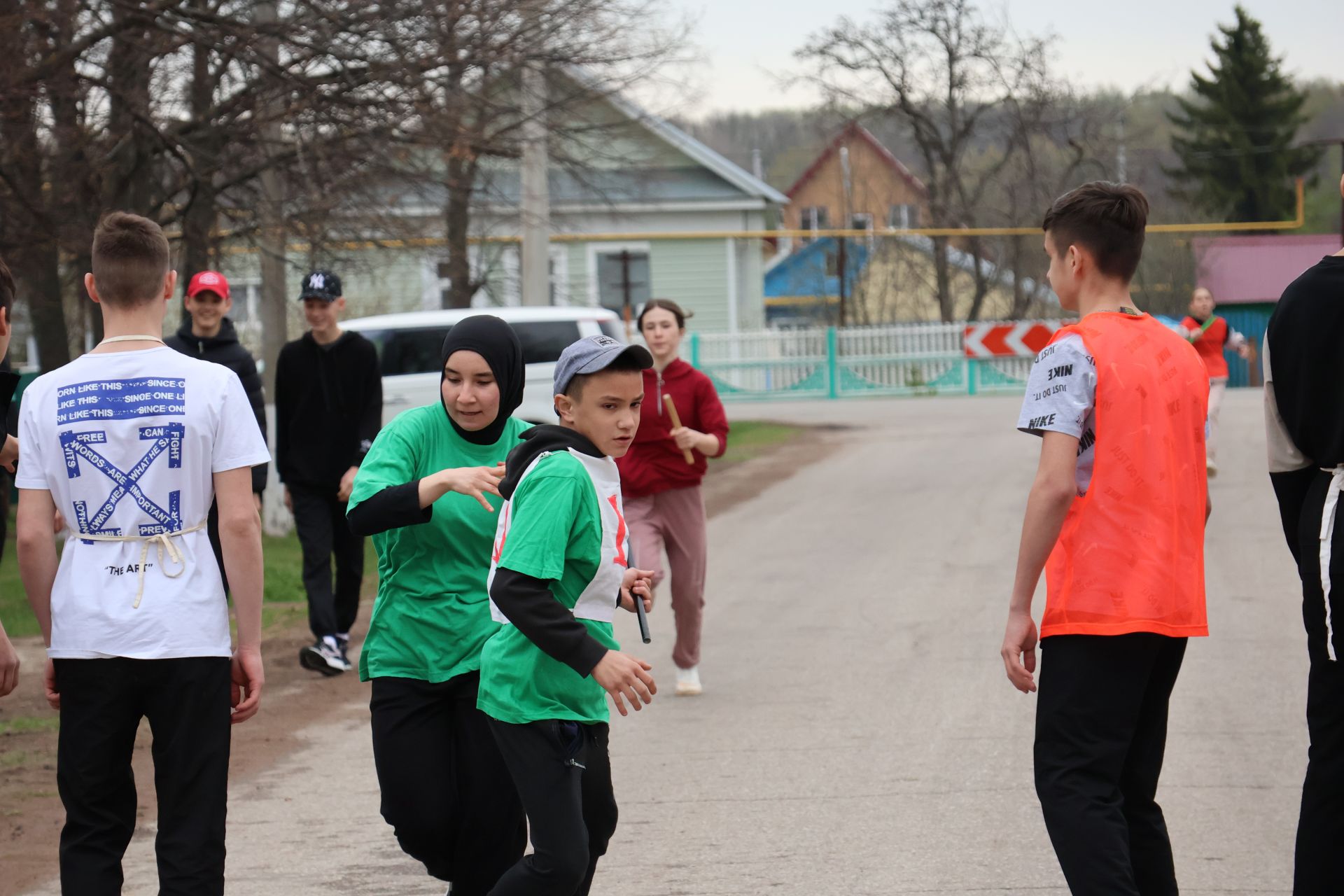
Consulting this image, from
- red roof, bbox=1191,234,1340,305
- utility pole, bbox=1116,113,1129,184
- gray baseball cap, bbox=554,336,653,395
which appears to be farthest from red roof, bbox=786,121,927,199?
gray baseball cap, bbox=554,336,653,395

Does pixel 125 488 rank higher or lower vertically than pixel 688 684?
higher

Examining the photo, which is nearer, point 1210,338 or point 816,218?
point 1210,338

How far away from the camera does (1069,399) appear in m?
3.85

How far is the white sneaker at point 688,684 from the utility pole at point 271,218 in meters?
4.38

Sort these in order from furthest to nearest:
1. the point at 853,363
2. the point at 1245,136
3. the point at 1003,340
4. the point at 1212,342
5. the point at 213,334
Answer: the point at 1245,136, the point at 853,363, the point at 1003,340, the point at 1212,342, the point at 213,334

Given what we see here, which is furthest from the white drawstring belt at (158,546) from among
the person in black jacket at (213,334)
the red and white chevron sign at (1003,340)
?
the red and white chevron sign at (1003,340)

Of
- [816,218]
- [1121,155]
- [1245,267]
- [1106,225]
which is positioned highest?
[1121,155]

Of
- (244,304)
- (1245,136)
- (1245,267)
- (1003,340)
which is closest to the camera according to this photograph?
(1003,340)

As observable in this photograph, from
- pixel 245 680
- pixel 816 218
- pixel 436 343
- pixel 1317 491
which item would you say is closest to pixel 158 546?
pixel 245 680

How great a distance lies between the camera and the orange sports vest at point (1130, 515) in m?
3.85

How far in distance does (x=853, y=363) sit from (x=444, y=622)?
1406 inches

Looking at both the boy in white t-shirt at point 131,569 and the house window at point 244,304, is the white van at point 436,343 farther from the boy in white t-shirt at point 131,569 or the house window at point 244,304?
the house window at point 244,304

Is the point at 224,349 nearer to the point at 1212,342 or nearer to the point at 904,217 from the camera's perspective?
the point at 1212,342

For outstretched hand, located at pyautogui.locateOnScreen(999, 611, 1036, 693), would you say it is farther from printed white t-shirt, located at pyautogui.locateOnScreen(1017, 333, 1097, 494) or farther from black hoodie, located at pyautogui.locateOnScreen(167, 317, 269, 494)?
black hoodie, located at pyautogui.locateOnScreen(167, 317, 269, 494)
